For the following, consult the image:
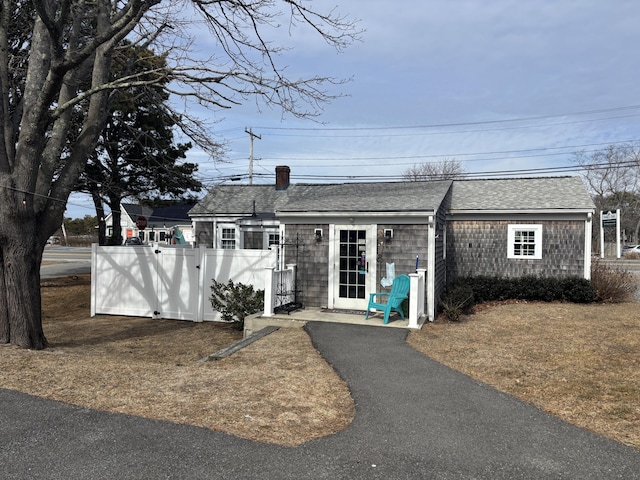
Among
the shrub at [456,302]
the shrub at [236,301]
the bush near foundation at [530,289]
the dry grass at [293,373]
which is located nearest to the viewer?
the dry grass at [293,373]

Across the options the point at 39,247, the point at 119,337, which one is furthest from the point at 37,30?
the point at 119,337

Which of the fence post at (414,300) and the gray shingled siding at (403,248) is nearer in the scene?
the fence post at (414,300)

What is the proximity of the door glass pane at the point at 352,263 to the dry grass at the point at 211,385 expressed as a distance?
2.35 metres

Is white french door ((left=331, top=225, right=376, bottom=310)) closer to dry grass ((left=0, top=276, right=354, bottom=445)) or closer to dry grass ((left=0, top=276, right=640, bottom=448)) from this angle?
dry grass ((left=0, top=276, right=640, bottom=448))

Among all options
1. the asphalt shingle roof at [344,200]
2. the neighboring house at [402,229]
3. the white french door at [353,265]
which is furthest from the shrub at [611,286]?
the white french door at [353,265]

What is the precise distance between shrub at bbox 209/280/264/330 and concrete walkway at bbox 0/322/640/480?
235 inches

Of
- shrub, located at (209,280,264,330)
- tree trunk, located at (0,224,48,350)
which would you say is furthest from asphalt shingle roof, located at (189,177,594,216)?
tree trunk, located at (0,224,48,350)

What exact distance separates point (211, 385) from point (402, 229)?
6400 millimetres

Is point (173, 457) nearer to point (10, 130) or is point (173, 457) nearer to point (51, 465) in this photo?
point (51, 465)

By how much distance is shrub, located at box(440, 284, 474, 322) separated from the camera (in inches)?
423

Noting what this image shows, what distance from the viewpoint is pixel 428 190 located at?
12633mm

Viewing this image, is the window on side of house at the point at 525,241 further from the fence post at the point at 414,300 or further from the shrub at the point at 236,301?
the shrub at the point at 236,301

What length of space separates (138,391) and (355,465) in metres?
2.85

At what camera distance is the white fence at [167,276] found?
11.7m
